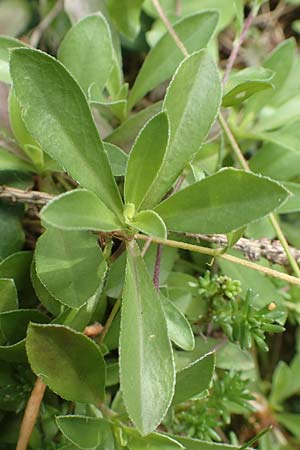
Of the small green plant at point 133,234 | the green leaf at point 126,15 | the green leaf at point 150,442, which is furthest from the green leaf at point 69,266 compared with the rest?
the green leaf at point 126,15

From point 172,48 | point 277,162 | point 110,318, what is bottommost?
Result: point 110,318

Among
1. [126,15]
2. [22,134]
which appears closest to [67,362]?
[22,134]

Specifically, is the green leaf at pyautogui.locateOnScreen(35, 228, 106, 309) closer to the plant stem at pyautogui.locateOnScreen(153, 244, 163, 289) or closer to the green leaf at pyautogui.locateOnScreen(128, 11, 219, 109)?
the plant stem at pyautogui.locateOnScreen(153, 244, 163, 289)

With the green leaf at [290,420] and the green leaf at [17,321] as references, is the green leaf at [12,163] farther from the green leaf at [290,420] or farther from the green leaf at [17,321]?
the green leaf at [290,420]

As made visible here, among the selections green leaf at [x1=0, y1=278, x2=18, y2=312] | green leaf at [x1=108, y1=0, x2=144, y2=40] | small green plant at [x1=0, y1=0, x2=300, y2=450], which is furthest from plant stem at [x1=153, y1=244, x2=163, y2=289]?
green leaf at [x1=108, y1=0, x2=144, y2=40]

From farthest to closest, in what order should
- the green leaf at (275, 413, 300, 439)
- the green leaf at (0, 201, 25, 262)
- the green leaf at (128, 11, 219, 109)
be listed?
the green leaf at (275, 413, 300, 439)
the green leaf at (128, 11, 219, 109)
the green leaf at (0, 201, 25, 262)

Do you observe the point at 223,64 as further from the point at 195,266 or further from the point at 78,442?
the point at 78,442

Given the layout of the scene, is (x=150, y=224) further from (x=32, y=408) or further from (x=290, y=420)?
(x=290, y=420)
